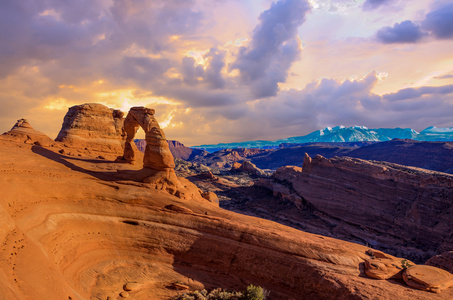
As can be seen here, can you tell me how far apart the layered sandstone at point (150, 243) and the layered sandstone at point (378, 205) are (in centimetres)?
2292

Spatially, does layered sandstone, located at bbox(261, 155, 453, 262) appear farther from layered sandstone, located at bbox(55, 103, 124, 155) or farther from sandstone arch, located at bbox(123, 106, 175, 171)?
layered sandstone, located at bbox(55, 103, 124, 155)

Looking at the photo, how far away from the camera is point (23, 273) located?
856cm

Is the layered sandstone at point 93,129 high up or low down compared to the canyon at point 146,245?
up

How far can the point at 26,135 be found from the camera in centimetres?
2306

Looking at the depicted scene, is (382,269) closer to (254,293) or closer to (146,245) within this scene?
(254,293)

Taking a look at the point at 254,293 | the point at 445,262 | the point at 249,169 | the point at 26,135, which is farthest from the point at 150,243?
the point at 249,169

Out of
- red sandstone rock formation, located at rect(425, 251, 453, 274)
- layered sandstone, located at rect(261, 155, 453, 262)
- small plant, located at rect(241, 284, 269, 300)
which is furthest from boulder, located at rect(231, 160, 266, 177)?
small plant, located at rect(241, 284, 269, 300)

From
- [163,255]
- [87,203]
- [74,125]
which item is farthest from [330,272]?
[74,125]

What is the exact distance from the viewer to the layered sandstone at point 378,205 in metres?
31.7

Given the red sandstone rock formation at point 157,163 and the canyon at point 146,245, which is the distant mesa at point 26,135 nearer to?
the canyon at point 146,245

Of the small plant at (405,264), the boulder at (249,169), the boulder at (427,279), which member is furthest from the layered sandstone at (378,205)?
the boulder at (249,169)

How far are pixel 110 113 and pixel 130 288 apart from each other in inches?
863

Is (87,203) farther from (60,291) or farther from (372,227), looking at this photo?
(372,227)

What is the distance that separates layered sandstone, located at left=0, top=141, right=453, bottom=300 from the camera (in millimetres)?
12180
